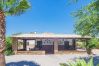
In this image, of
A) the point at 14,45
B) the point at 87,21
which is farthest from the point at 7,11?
the point at 14,45

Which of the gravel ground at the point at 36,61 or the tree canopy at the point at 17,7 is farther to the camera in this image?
the gravel ground at the point at 36,61

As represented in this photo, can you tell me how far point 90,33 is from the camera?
3009cm

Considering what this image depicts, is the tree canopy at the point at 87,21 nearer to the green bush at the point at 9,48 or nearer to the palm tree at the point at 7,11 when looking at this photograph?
the palm tree at the point at 7,11

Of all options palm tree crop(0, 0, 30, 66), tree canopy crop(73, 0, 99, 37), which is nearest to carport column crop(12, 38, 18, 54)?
tree canopy crop(73, 0, 99, 37)

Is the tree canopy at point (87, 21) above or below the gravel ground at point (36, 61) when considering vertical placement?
above

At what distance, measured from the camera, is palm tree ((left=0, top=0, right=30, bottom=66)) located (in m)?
20.8

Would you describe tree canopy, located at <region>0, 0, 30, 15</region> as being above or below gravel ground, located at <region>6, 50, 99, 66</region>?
above

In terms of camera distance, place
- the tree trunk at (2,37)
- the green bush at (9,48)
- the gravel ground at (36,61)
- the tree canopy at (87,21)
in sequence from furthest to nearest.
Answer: the green bush at (9,48), the gravel ground at (36,61), the tree canopy at (87,21), the tree trunk at (2,37)

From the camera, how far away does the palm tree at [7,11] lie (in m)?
20.8

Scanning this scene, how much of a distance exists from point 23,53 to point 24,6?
1968cm

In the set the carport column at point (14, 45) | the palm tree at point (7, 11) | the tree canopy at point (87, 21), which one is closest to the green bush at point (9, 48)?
the carport column at point (14, 45)

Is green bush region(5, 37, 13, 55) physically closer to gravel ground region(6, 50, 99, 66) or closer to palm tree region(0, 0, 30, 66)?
gravel ground region(6, 50, 99, 66)

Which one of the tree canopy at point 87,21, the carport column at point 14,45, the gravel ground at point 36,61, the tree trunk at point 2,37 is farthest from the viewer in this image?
the carport column at point 14,45

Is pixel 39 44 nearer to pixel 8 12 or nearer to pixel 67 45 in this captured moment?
pixel 67 45
